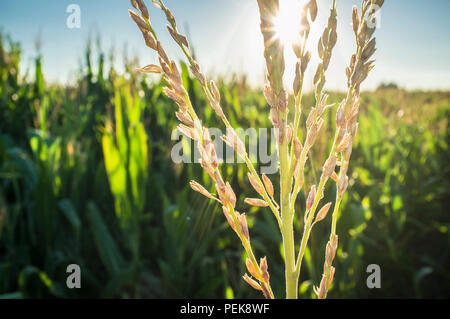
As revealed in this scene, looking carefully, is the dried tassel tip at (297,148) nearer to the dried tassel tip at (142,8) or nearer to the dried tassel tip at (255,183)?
the dried tassel tip at (255,183)

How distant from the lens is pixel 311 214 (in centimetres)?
34

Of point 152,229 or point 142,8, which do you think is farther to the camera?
point 152,229

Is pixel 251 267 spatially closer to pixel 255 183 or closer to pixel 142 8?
pixel 255 183

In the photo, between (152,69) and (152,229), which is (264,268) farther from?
(152,229)

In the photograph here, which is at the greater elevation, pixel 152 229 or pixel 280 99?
pixel 280 99

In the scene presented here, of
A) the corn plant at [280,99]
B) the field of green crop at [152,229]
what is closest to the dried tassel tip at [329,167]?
the corn plant at [280,99]

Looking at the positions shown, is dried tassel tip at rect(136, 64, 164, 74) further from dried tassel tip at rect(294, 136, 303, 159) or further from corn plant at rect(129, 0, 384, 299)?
dried tassel tip at rect(294, 136, 303, 159)

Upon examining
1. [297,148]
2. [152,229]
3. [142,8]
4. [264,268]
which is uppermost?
[142,8]

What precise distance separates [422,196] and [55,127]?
2269 mm

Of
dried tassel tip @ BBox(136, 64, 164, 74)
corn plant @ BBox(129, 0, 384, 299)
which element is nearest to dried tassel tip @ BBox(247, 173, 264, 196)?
corn plant @ BBox(129, 0, 384, 299)

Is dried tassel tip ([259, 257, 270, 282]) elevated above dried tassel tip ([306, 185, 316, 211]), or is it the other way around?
dried tassel tip ([306, 185, 316, 211])

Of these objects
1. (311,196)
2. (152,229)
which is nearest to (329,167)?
(311,196)
